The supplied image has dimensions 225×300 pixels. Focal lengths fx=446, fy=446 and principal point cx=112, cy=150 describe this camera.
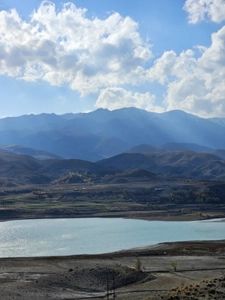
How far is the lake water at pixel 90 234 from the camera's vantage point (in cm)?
→ 6831

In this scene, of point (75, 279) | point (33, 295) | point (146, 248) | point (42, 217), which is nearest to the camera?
point (33, 295)

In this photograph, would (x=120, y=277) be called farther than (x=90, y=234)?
No

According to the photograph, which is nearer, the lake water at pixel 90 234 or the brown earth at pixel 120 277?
the brown earth at pixel 120 277

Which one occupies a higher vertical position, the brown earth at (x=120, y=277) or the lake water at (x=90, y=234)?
the lake water at (x=90, y=234)

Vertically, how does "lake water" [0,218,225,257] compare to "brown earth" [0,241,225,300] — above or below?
above

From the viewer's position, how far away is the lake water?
68312mm

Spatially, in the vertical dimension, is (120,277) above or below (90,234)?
below

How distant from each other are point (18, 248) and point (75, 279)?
3076 centimetres

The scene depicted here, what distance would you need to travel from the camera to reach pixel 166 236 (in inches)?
3282

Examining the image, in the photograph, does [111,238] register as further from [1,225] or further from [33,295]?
[33,295]

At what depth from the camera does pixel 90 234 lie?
84.4 meters

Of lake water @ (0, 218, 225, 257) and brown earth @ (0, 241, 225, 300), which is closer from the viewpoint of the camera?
brown earth @ (0, 241, 225, 300)

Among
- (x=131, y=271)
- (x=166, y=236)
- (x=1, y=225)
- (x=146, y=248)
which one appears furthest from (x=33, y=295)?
(x=1, y=225)

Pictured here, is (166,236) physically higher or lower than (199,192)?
lower
